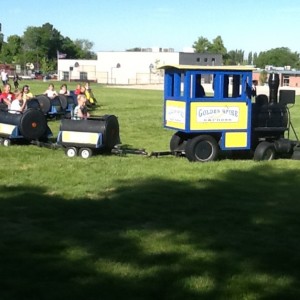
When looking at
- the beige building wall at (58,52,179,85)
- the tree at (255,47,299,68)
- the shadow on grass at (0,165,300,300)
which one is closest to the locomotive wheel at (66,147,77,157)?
the shadow on grass at (0,165,300,300)

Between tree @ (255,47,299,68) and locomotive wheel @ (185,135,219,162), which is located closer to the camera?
locomotive wheel @ (185,135,219,162)

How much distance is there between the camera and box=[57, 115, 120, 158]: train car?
1397 centimetres

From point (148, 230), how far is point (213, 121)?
5.96m

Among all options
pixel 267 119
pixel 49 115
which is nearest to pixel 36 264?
pixel 267 119

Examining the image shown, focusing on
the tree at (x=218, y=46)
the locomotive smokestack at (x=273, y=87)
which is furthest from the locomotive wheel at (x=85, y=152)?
the tree at (x=218, y=46)

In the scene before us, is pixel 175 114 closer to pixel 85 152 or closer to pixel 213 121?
pixel 213 121

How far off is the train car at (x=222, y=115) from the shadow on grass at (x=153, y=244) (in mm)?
2955

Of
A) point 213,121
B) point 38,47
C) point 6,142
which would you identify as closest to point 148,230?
point 213,121

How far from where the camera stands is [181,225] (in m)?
8.04

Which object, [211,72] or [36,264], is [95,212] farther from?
[211,72]

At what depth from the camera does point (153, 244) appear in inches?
282

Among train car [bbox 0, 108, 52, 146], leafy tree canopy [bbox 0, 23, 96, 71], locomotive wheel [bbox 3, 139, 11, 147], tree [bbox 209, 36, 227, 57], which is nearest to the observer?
train car [bbox 0, 108, 52, 146]

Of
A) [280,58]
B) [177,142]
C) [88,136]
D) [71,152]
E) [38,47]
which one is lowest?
[71,152]

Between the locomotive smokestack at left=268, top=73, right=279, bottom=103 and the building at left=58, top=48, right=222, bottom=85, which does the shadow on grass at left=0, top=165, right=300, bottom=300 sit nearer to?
the locomotive smokestack at left=268, top=73, right=279, bottom=103
